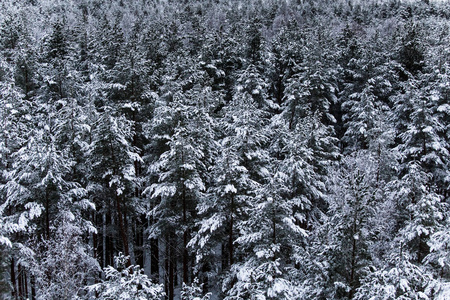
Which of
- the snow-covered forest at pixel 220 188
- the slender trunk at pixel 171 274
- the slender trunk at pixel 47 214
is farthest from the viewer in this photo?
the slender trunk at pixel 171 274

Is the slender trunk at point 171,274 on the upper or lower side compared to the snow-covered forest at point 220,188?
lower

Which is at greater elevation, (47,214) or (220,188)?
(220,188)

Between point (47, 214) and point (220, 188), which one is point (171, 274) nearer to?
point (220, 188)

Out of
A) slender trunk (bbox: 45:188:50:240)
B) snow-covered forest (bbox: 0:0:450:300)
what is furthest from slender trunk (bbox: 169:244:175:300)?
slender trunk (bbox: 45:188:50:240)

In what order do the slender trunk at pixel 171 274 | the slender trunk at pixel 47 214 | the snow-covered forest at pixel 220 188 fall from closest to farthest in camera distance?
the snow-covered forest at pixel 220 188 < the slender trunk at pixel 47 214 < the slender trunk at pixel 171 274

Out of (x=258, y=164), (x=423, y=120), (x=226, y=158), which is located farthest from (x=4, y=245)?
(x=423, y=120)

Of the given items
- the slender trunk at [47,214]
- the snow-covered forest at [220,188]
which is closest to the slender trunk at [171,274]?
the snow-covered forest at [220,188]

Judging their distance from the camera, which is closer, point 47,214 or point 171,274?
point 47,214

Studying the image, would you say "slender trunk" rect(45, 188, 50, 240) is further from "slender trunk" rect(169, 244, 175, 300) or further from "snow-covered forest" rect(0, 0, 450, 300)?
"slender trunk" rect(169, 244, 175, 300)

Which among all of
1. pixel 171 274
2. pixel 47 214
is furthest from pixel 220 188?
pixel 47 214

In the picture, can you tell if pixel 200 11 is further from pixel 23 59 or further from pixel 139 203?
pixel 139 203

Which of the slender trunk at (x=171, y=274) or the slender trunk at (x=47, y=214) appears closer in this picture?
the slender trunk at (x=47, y=214)

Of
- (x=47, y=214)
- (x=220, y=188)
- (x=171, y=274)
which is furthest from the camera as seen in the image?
(x=171, y=274)

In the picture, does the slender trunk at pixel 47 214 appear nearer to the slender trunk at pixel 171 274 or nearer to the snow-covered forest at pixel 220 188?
the snow-covered forest at pixel 220 188
